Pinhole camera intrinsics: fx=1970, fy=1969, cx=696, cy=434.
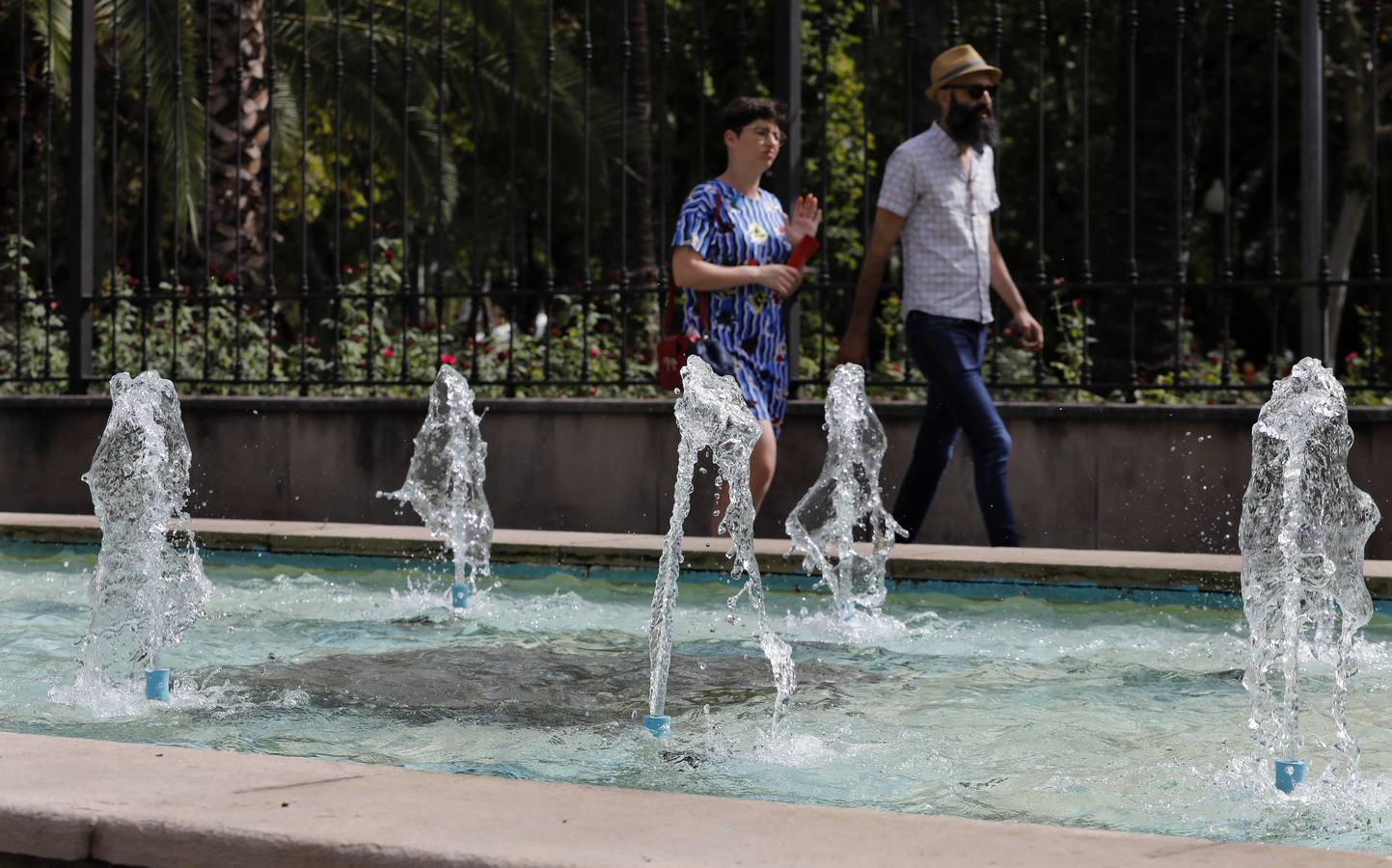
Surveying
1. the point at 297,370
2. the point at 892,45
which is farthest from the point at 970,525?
the point at 892,45

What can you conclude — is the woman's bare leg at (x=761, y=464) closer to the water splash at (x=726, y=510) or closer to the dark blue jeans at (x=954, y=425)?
the water splash at (x=726, y=510)

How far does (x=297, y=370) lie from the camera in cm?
1072

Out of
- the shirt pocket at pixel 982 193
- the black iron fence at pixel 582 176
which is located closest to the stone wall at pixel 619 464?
the black iron fence at pixel 582 176

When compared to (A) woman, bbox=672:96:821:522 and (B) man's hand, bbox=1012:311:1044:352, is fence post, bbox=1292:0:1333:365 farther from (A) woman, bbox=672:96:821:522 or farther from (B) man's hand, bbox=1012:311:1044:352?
(A) woman, bbox=672:96:821:522

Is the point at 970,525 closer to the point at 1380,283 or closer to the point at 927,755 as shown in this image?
the point at 1380,283

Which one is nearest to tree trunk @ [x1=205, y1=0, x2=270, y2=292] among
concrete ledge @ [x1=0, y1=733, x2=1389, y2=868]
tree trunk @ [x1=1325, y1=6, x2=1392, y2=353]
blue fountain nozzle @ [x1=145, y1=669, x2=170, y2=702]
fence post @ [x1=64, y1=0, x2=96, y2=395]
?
fence post @ [x1=64, y1=0, x2=96, y2=395]

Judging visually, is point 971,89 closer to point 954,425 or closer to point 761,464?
point 954,425

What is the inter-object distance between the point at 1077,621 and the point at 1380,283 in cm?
280

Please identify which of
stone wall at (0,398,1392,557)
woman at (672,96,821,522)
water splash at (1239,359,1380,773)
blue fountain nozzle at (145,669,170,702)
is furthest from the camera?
stone wall at (0,398,1392,557)

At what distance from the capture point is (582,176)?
1389 centimetres

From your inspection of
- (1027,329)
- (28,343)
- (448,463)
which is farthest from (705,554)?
(28,343)

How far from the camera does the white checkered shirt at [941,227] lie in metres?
7.26

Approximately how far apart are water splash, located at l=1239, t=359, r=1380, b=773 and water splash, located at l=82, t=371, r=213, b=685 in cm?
252

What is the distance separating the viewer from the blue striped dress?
6910mm
